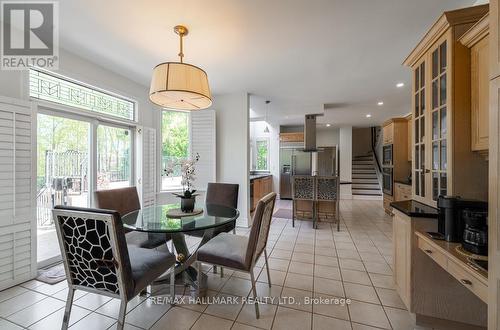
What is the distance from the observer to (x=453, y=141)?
1580 millimetres

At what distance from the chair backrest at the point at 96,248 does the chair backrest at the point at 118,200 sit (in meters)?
0.90

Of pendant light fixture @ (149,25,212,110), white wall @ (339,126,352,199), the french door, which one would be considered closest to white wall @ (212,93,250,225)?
the french door

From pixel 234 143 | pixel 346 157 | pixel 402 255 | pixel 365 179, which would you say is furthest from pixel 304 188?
pixel 365 179

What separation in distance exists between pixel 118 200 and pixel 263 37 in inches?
97.0

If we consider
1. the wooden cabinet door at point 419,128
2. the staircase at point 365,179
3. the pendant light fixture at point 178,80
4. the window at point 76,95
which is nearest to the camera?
the pendant light fixture at point 178,80

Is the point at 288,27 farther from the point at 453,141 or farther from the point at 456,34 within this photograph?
the point at 453,141

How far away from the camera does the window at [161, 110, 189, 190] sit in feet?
13.7

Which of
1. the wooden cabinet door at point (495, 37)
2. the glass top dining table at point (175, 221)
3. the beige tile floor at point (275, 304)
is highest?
the wooden cabinet door at point (495, 37)

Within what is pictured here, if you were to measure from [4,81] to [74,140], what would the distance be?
89 cm

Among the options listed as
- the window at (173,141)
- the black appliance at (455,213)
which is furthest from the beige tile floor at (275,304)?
the window at (173,141)

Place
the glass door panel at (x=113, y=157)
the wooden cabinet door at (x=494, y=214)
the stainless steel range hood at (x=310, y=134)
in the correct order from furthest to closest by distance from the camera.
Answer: the stainless steel range hood at (x=310, y=134) → the glass door panel at (x=113, y=157) → the wooden cabinet door at (x=494, y=214)

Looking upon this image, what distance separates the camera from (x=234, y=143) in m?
4.21

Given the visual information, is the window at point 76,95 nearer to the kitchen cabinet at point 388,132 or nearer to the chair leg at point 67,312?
the chair leg at point 67,312

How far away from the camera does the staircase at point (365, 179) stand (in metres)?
7.37
